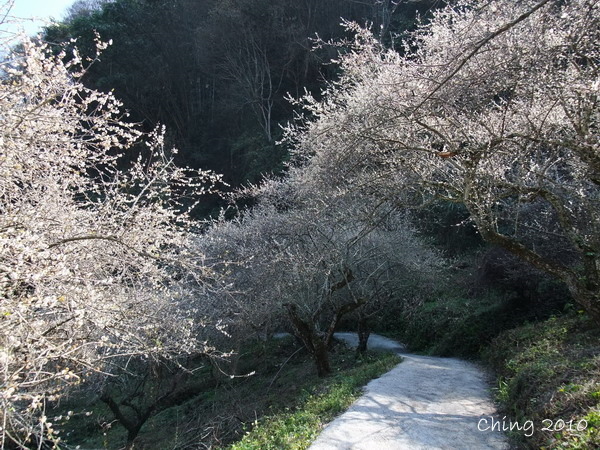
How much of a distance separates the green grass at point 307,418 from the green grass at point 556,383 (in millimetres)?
2231

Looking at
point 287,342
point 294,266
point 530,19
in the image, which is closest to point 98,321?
point 530,19

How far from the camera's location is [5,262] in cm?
374

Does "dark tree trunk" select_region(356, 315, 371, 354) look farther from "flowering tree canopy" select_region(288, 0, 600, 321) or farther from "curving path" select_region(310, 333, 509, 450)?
"flowering tree canopy" select_region(288, 0, 600, 321)

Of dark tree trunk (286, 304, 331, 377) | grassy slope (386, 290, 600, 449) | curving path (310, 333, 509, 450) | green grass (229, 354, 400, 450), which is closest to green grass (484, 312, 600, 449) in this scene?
grassy slope (386, 290, 600, 449)

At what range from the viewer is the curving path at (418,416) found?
212 inches

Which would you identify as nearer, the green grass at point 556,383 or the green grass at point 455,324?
the green grass at point 556,383

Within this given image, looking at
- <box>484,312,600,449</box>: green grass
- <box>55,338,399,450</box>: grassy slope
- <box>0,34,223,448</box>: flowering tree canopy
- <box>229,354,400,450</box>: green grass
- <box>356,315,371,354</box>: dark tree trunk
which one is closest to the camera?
<box>0,34,223,448</box>: flowering tree canopy


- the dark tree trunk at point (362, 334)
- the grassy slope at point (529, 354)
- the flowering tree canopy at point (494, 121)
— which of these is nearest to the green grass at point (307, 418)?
the grassy slope at point (529, 354)

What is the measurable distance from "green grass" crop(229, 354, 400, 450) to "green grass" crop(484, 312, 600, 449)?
87.8 inches

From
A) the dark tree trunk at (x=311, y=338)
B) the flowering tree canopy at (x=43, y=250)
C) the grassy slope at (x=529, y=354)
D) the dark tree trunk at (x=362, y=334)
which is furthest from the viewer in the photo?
the dark tree trunk at (x=362, y=334)

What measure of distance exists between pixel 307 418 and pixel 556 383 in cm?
314

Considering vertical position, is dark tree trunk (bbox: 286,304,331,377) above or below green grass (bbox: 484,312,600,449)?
below

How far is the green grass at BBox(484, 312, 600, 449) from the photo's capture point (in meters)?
4.33

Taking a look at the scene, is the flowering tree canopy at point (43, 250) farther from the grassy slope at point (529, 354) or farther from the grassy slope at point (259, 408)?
the grassy slope at point (529, 354)
